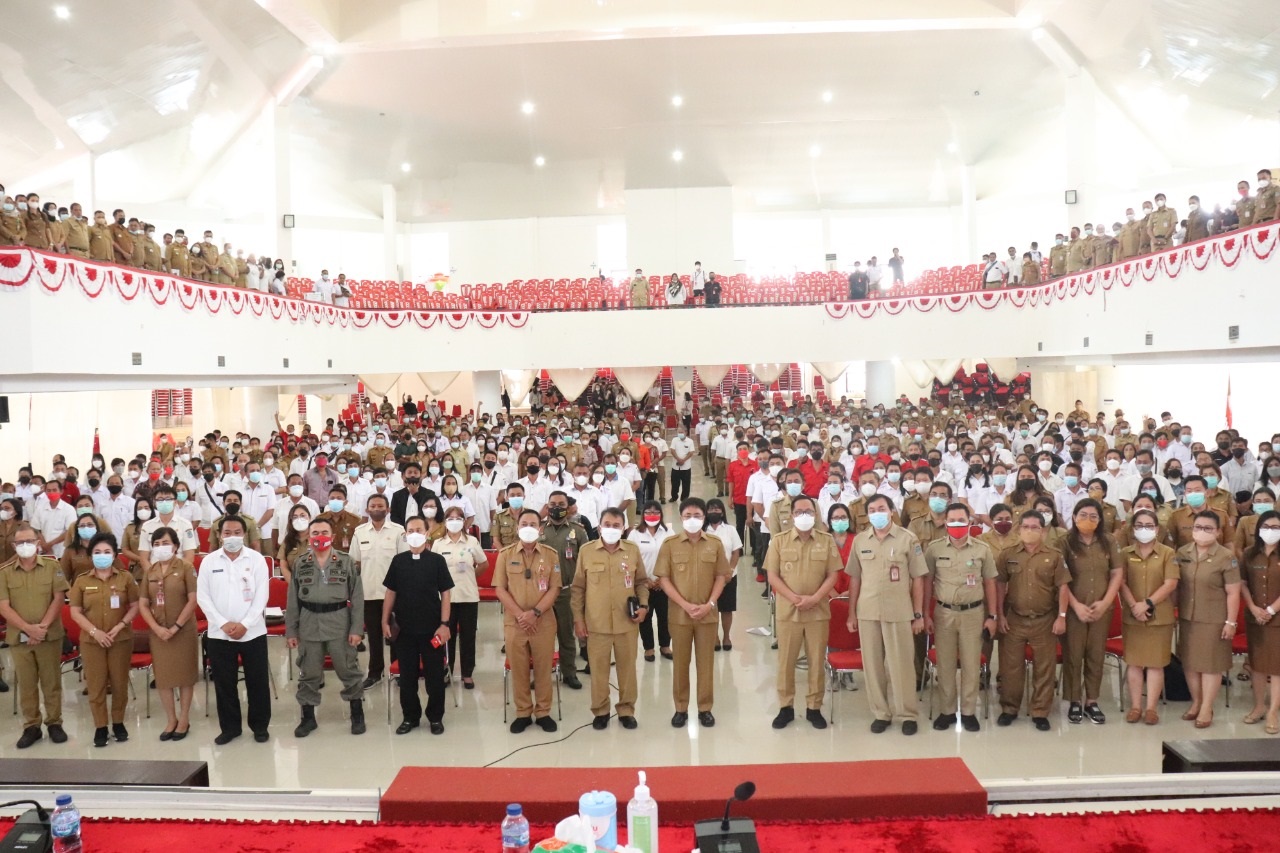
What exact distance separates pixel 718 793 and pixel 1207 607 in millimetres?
4177

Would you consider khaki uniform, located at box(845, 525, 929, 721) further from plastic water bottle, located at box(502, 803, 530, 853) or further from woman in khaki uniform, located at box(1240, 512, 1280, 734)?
plastic water bottle, located at box(502, 803, 530, 853)

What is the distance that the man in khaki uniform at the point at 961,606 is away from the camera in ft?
19.8

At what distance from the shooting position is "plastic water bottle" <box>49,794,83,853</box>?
3.16 meters

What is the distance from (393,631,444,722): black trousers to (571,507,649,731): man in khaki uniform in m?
1.02

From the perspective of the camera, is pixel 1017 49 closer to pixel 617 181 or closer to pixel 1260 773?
pixel 617 181

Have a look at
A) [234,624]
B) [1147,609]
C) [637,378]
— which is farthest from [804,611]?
[637,378]

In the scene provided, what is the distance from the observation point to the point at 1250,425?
1705cm

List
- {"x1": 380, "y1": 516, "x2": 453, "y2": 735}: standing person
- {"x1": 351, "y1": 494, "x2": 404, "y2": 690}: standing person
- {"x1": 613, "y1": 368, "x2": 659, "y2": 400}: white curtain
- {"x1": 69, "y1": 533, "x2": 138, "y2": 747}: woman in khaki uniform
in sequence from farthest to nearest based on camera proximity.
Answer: {"x1": 613, "y1": 368, "x2": 659, "y2": 400}: white curtain
{"x1": 351, "y1": 494, "x2": 404, "y2": 690}: standing person
{"x1": 380, "y1": 516, "x2": 453, "y2": 735}: standing person
{"x1": 69, "y1": 533, "x2": 138, "y2": 747}: woman in khaki uniform

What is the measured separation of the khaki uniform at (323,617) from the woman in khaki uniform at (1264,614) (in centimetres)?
597

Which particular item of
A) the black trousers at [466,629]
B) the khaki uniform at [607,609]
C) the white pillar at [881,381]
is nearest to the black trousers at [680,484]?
the black trousers at [466,629]

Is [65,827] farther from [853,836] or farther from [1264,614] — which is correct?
[1264,614]

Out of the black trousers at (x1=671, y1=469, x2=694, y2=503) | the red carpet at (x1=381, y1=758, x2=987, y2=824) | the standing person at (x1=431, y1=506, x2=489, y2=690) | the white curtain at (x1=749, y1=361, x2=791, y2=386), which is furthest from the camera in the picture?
the white curtain at (x1=749, y1=361, x2=791, y2=386)

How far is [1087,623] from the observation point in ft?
20.5

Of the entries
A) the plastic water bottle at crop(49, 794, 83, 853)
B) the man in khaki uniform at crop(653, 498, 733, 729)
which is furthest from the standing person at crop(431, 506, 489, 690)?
the plastic water bottle at crop(49, 794, 83, 853)
